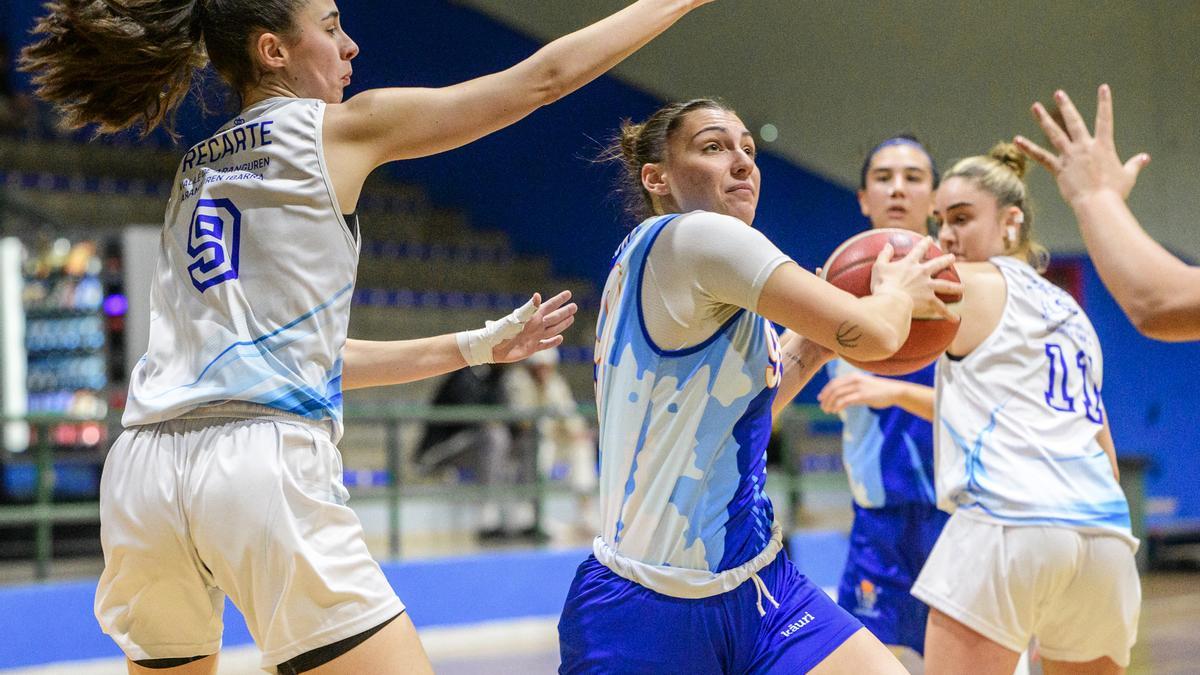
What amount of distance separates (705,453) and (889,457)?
1.69 m

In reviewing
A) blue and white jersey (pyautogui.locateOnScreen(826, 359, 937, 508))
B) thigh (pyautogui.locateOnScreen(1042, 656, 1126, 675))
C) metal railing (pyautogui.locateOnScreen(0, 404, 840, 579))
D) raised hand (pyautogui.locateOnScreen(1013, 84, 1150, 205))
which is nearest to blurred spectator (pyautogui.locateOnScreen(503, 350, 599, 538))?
metal railing (pyautogui.locateOnScreen(0, 404, 840, 579))

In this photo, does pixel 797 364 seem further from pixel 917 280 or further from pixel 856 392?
pixel 856 392

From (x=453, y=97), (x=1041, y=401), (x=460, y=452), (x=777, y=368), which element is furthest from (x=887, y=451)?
(x=460, y=452)

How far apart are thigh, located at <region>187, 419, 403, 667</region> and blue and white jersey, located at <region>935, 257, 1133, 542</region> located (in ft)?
5.46

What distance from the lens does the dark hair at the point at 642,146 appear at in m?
2.56

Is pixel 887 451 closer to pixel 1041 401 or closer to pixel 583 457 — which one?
pixel 1041 401

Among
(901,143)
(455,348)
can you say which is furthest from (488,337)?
(901,143)

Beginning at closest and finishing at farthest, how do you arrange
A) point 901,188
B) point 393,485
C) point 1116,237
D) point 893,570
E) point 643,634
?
point 1116,237 < point 643,634 < point 893,570 < point 901,188 < point 393,485

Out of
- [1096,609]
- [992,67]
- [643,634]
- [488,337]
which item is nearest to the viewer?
[643,634]

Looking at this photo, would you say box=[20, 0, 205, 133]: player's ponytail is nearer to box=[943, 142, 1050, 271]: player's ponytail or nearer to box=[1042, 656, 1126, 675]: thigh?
box=[943, 142, 1050, 271]: player's ponytail

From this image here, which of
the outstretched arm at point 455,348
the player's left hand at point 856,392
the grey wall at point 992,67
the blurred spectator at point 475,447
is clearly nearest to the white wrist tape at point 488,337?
the outstretched arm at point 455,348

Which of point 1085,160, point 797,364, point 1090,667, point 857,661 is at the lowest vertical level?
point 1090,667

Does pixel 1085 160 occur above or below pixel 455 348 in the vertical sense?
above

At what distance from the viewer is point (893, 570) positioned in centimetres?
376
